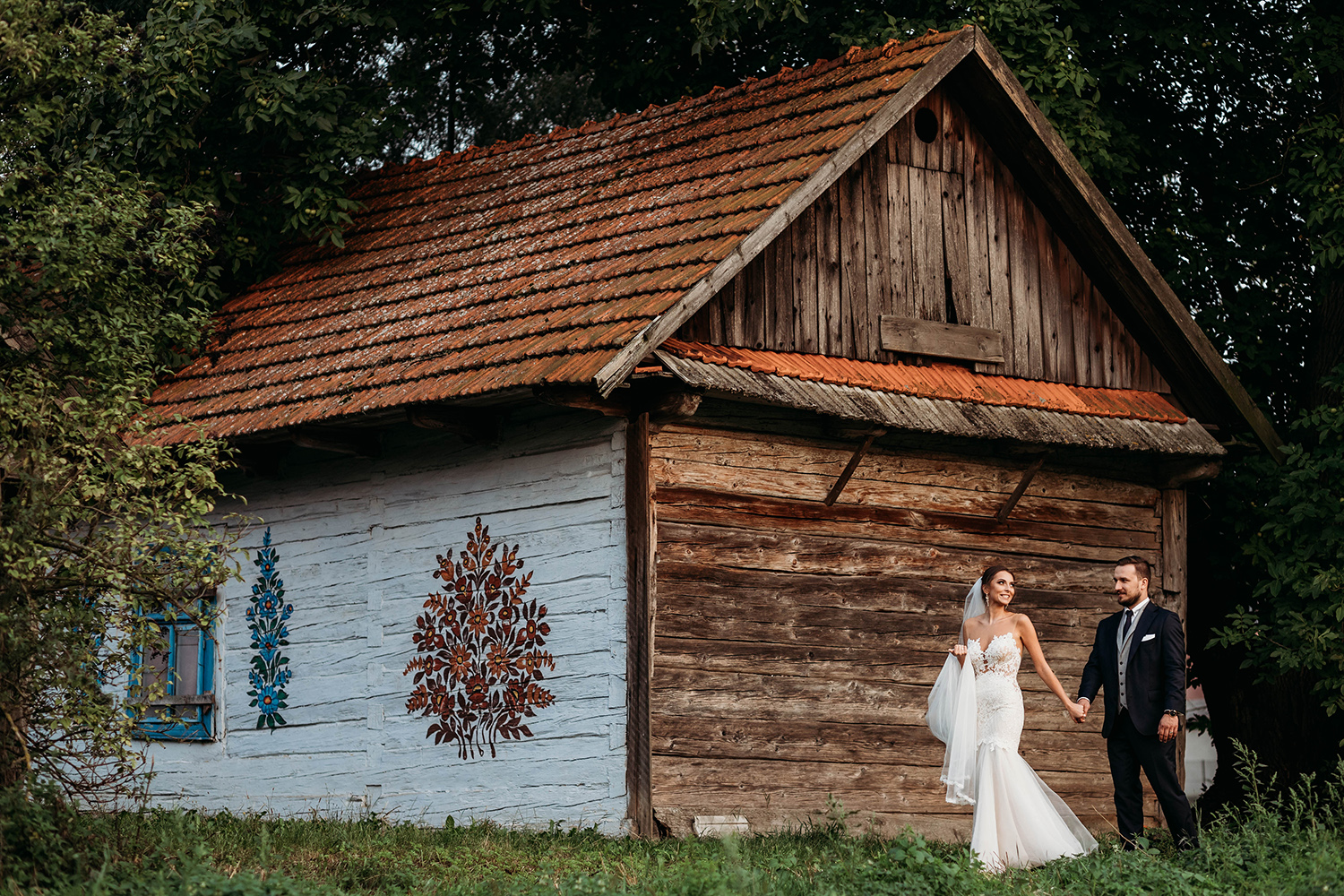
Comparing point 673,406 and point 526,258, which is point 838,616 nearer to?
point 673,406

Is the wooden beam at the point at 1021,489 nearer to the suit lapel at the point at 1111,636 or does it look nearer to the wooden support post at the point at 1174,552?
the wooden support post at the point at 1174,552

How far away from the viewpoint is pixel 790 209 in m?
9.96

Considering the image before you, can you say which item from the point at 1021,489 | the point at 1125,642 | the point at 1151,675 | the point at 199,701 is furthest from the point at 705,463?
the point at 199,701

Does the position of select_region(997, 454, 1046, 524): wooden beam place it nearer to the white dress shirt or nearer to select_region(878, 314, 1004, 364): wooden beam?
select_region(878, 314, 1004, 364): wooden beam

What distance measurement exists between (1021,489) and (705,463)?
2.64 metres

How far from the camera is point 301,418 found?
10.8 metres

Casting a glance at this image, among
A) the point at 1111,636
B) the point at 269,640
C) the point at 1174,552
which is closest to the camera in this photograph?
the point at 1111,636

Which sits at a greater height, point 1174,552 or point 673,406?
point 673,406

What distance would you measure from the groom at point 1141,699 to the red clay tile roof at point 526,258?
3.26 metres

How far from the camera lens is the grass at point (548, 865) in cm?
689

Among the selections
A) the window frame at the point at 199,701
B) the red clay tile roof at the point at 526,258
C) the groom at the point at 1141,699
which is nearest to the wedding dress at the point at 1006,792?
the groom at the point at 1141,699

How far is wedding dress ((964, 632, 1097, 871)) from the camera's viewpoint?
8.48 m

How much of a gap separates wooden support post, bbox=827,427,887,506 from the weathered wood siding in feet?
5.10

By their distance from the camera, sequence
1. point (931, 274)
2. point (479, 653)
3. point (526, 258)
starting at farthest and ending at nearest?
point (526, 258) → point (931, 274) → point (479, 653)
